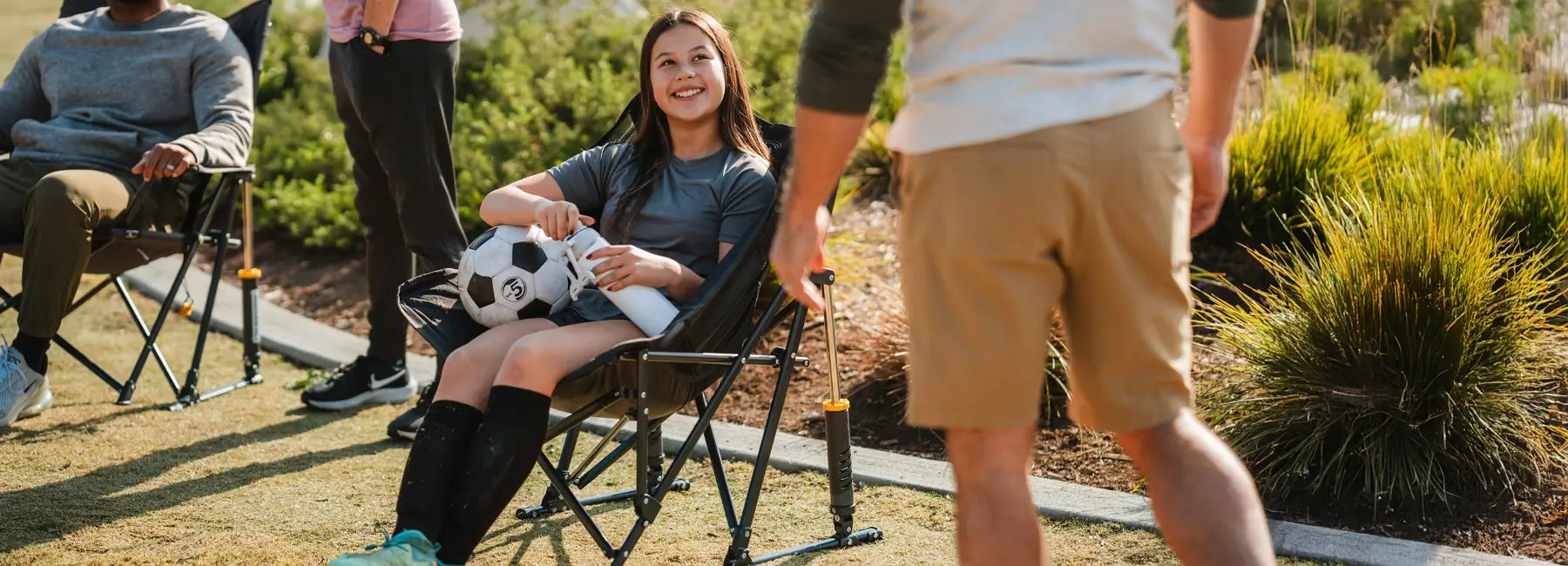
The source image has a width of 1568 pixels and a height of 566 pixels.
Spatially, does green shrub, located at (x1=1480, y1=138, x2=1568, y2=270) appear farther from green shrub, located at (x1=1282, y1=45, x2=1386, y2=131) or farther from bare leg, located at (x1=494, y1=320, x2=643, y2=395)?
bare leg, located at (x1=494, y1=320, x2=643, y2=395)

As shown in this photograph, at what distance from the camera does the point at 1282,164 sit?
4.75m

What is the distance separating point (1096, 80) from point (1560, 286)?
2.86 metres

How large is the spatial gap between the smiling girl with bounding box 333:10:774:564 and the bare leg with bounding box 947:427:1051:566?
1106 millimetres

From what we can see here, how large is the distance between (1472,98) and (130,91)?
4.98m

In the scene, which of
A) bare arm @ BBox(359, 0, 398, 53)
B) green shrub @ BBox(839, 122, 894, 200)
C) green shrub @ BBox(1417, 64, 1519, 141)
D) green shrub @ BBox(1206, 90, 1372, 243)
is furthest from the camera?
green shrub @ BBox(839, 122, 894, 200)

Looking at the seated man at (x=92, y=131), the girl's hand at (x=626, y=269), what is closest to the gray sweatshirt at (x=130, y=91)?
the seated man at (x=92, y=131)

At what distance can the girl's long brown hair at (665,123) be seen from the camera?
3.20 m

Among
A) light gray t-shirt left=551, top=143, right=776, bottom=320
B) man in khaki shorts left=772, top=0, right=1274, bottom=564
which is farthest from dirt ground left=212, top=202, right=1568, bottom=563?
man in khaki shorts left=772, top=0, right=1274, bottom=564

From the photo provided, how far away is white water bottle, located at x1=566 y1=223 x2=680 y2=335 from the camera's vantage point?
9.54 ft

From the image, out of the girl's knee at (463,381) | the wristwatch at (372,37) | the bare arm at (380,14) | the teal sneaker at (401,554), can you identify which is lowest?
the teal sneaker at (401,554)

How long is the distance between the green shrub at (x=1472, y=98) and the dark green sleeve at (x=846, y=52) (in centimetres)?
371

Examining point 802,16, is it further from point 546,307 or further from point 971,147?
point 971,147

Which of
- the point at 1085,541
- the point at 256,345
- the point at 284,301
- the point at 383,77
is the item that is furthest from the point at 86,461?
the point at 1085,541

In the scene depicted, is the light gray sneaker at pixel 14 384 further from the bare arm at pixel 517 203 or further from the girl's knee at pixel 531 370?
the girl's knee at pixel 531 370
